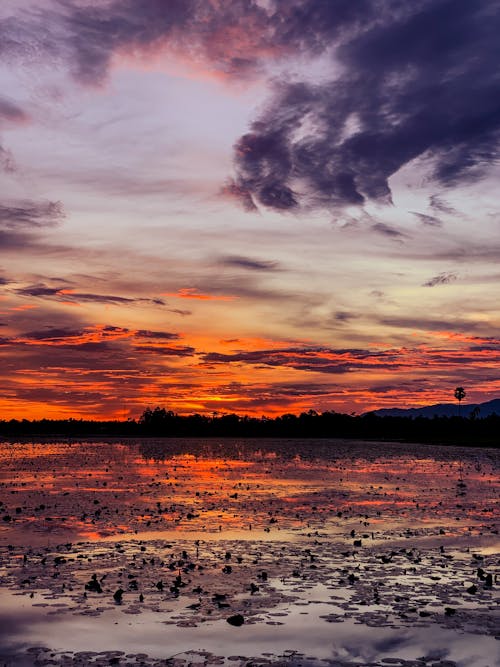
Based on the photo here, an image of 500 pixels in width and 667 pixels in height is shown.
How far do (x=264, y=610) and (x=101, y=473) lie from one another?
44.9 meters

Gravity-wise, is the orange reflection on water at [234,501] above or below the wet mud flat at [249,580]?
above

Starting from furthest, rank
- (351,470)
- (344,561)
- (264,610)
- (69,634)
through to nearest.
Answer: (351,470) → (344,561) → (264,610) → (69,634)

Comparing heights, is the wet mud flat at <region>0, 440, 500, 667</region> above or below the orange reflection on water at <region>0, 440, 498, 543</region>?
below

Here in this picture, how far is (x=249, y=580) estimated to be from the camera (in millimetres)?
18812

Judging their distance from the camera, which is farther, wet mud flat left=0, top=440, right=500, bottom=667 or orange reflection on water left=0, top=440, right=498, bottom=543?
orange reflection on water left=0, top=440, right=498, bottom=543

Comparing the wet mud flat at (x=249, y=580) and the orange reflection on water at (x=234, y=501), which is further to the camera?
the orange reflection on water at (x=234, y=501)

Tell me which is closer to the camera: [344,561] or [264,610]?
[264,610]

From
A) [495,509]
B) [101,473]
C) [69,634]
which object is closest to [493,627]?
[69,634]

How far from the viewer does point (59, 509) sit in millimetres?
33938

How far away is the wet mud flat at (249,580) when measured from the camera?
13.4m

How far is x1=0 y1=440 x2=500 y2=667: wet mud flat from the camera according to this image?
13.4 meters

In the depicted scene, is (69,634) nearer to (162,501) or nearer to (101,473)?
(162,501)

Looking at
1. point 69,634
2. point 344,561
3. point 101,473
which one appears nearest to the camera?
point 69,634

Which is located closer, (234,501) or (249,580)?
(249,580)
